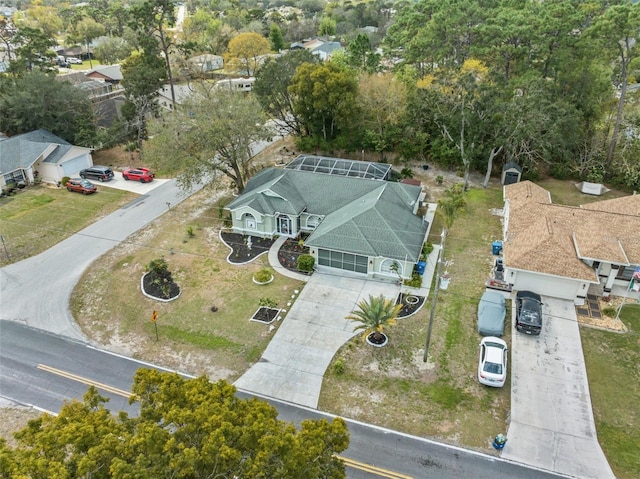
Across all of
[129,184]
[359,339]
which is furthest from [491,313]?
[129,184]

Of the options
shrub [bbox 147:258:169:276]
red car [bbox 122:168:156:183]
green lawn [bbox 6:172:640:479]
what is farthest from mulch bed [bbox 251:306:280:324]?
red car [bbox 122:168:156:183]

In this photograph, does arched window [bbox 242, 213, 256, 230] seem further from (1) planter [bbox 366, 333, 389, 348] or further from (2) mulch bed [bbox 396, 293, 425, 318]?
(1) planter [bbox 366, 333, 389, 348]

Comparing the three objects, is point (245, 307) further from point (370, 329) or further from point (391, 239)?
point (391, 239)

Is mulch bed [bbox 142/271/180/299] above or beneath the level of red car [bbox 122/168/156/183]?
beneath

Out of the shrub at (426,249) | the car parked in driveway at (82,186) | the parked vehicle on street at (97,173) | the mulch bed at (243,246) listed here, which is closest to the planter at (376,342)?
the shrub at (426,249)

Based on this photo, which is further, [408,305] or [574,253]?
[574,253]

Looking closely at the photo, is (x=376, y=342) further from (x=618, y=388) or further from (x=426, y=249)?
(x=618, y=388)
